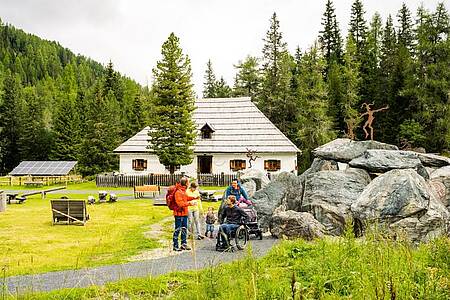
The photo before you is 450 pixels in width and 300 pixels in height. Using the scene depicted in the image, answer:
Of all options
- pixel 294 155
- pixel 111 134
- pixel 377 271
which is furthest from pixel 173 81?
pixel 377 271

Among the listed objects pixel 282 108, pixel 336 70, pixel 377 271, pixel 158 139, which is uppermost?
pixel 336 70

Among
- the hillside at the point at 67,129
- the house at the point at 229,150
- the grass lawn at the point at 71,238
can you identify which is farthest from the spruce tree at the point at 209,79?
the grass lawn at the point at 71,238

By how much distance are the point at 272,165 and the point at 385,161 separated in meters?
23.2

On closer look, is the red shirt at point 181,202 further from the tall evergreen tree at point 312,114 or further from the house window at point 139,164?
the tall evergreen tree at point 312,114

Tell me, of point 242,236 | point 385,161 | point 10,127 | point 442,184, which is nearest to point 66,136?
point 10,127

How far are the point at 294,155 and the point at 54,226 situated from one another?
2597 centimetres

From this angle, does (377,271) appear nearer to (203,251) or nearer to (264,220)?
(203,251)

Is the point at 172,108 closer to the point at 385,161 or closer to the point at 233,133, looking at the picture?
the point at 233,133

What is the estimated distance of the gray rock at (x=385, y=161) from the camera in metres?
16.5

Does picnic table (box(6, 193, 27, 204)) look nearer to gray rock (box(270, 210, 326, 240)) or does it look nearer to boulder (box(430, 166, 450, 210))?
gray rock (box(270, 210, 326, 240))

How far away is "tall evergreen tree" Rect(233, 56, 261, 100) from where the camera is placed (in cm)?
6072

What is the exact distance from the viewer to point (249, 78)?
61.2 metres

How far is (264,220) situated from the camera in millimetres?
15992

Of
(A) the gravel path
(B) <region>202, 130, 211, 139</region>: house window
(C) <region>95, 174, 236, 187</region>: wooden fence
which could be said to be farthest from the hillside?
(A) the gravel path
